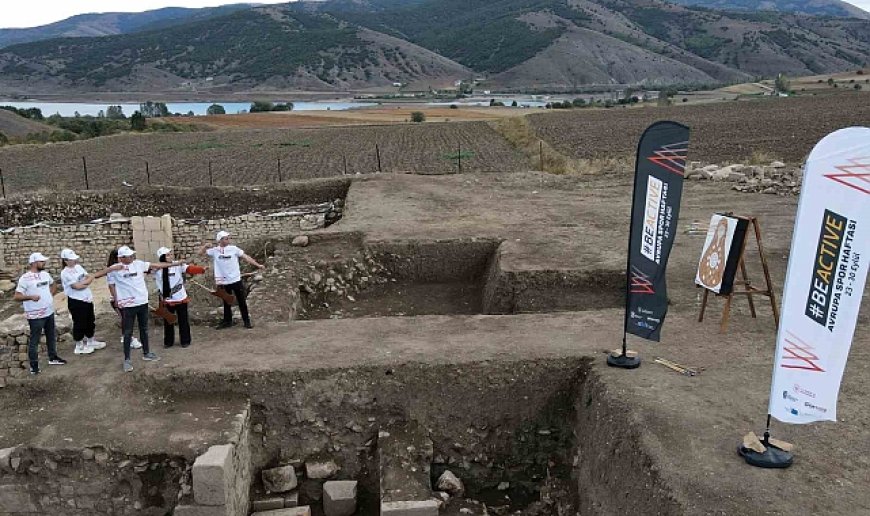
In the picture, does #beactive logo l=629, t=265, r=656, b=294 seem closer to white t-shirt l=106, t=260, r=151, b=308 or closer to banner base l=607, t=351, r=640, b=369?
banner base l=607, t=351, r=640, b=369

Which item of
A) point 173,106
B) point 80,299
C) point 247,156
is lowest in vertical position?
point 173,106

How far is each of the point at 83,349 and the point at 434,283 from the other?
25.5 feet

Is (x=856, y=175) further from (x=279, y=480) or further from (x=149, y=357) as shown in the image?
(x=149, y=357)

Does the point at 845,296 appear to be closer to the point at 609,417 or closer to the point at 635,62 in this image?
the point at 609,417

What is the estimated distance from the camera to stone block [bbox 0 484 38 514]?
26.5ft

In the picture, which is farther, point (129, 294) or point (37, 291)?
point (129, 294)

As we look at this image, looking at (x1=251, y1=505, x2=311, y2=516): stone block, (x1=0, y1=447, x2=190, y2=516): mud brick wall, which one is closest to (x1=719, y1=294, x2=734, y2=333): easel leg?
(x1=251, y1=505, x2=311, y2=516): stone block

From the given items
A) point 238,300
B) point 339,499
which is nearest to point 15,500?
point 339,499

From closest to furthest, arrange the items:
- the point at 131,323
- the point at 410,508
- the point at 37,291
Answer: the point at 410,508, the point at 37,291, the point at 131,323

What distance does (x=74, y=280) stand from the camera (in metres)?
9.59

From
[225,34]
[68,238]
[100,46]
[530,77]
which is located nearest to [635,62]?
[530,77]

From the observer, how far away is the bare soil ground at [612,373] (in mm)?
6426

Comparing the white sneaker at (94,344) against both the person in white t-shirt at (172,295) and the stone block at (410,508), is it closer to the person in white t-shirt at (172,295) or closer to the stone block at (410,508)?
the person in white t-shirt at (172,295)

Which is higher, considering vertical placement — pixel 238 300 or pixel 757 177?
pixel 757 177
